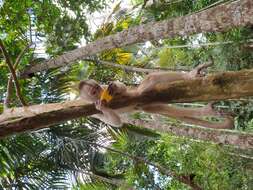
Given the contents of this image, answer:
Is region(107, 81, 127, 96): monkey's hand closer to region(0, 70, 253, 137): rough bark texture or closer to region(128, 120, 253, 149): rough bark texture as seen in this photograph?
region(0, 70, 253, 137): rough bark texture

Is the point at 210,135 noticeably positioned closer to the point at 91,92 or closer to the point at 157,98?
the point at 91,92

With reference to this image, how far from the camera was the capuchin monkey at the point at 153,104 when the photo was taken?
2.77m

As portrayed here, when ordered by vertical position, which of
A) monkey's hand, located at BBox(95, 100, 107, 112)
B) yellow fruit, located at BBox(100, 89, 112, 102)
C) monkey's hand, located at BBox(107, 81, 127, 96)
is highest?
monkey's hand, located at BBox(107, 81, 127, 96)

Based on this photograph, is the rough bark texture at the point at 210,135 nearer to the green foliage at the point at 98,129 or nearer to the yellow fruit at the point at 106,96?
the green foliage at the point at 98,129

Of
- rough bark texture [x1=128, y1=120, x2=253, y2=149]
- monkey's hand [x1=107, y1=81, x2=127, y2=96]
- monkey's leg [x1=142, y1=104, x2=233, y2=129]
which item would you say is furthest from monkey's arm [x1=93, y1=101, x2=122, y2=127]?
rough bark texture [x1=128, y1=120, x2=253, y2=149]

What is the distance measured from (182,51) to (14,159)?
6115mm

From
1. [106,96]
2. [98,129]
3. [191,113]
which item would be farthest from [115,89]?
[98,129]

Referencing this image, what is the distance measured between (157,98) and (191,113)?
0.53 metres

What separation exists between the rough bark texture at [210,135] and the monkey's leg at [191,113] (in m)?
2.78

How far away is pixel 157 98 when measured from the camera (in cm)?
271

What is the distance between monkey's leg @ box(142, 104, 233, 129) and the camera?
9.61 feet

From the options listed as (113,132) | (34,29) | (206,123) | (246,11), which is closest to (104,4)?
(34,29)

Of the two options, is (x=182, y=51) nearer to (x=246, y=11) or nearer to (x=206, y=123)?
(x=246, y=11)

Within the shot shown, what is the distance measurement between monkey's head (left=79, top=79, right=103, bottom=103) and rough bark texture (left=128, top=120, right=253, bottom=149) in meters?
3.20
